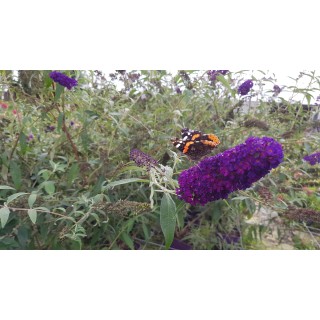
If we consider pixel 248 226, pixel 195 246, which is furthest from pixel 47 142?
pixel 248 226

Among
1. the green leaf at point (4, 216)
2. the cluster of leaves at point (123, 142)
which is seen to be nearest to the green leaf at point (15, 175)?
the cluster of leaves at point (123, 142)

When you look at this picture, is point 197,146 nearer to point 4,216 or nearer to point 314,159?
point 4,216

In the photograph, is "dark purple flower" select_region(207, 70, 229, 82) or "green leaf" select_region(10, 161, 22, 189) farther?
"dark purple flower" select_region(207, 70, 229, 82)

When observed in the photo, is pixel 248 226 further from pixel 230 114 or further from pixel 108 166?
pixel 108 166

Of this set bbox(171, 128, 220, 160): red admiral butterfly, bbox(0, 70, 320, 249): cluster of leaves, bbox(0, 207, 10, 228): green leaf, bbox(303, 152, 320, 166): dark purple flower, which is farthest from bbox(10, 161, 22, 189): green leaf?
bbox(303, 152, 320, 166): dark purple flower

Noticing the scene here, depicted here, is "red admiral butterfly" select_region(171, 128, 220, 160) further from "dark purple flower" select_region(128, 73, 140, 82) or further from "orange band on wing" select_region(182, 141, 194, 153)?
"dark purple flower" select_region(128, 73, 140, 82)

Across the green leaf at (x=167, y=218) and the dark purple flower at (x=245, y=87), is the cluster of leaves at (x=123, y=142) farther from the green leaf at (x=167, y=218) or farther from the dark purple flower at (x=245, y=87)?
the green leaf at (x=167, y=218)
